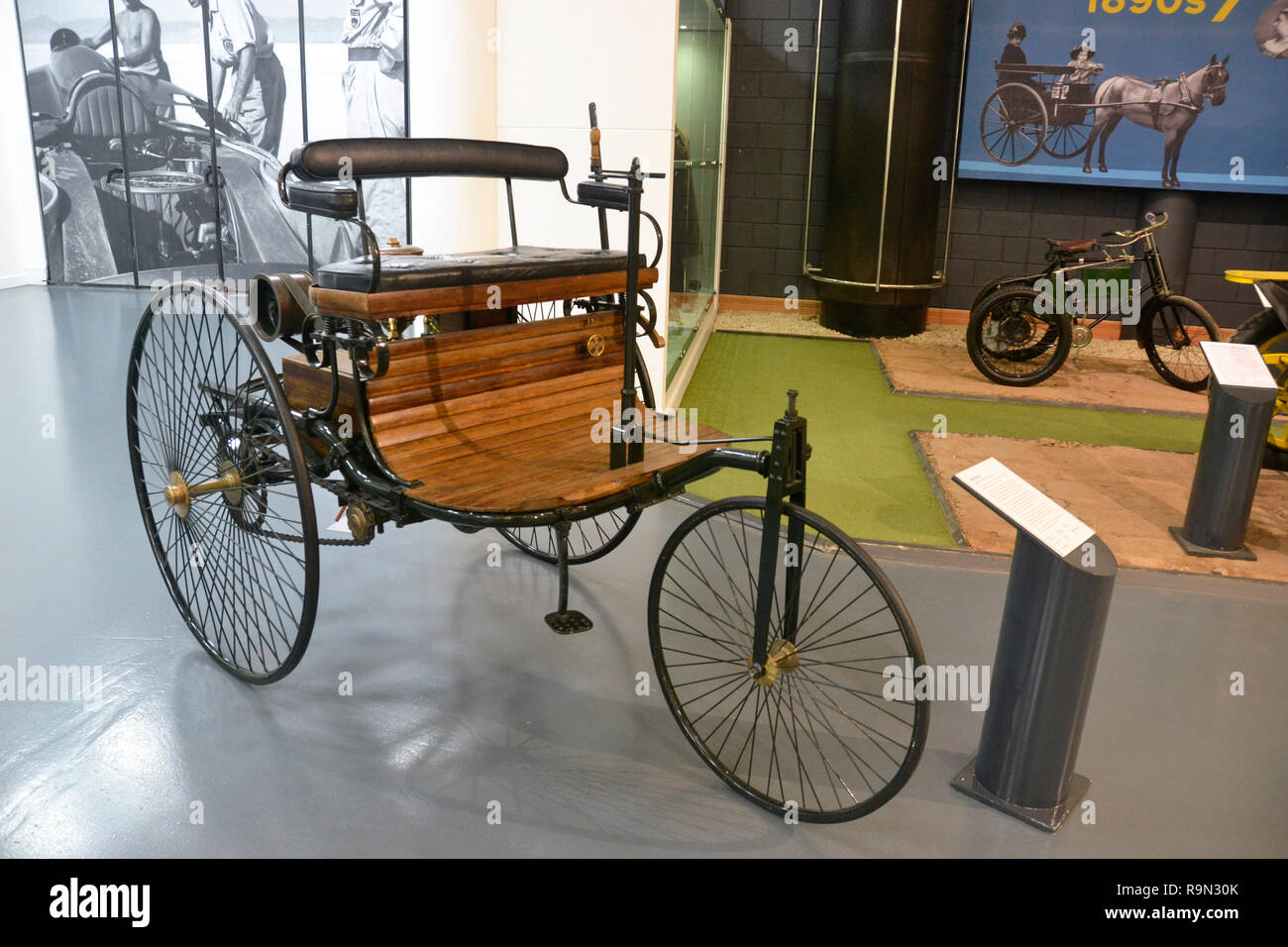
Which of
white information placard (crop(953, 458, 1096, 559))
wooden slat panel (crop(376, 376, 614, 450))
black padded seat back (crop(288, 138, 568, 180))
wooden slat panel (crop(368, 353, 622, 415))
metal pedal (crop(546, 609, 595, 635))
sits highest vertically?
black padded seat back (crop(288, 138, 568, 180))

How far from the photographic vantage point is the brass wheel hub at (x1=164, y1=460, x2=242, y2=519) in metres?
2.72

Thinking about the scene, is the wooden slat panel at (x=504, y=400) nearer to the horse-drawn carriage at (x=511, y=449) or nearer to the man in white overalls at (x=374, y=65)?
the horse-drawn carriage at (x=511, y=449)

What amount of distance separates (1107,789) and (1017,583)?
0.56 meters

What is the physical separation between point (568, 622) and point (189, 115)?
26.8 feet

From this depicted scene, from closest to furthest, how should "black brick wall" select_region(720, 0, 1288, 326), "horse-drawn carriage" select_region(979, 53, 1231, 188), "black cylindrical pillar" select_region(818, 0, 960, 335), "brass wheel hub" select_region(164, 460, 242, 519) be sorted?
"brass wheel hub" select_region(164, 460, 242, 519), "black cylindrical pillar" select_region(818, 0, 960, 335), "horse-drawn carriage" select_region(979, 53, 1231, 188), "black brick wall" select_region(720, 0, 1288, 326)

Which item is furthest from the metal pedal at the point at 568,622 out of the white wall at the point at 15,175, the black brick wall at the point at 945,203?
the white wall at the point at 15,175

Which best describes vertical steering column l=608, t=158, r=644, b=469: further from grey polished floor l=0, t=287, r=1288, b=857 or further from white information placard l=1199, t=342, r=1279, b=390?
white information placard l=1199, t=342, r=1279, b=390

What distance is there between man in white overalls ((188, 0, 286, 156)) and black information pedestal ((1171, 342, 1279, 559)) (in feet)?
25.5

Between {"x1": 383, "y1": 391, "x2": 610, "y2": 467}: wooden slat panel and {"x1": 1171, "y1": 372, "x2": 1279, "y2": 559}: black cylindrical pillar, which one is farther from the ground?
{"x1": 383, "y1": 391, "x2": 610, "y2": 467}: wooden slat panel

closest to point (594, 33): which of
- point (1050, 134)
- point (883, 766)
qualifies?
point (883, 766)

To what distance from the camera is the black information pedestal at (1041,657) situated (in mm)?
2203

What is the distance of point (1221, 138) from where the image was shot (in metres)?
7.75

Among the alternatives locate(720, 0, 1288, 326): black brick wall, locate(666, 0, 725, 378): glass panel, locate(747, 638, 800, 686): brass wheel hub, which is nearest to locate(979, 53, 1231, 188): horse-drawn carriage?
locate(720, 0, 1288, 326): black brick wall
